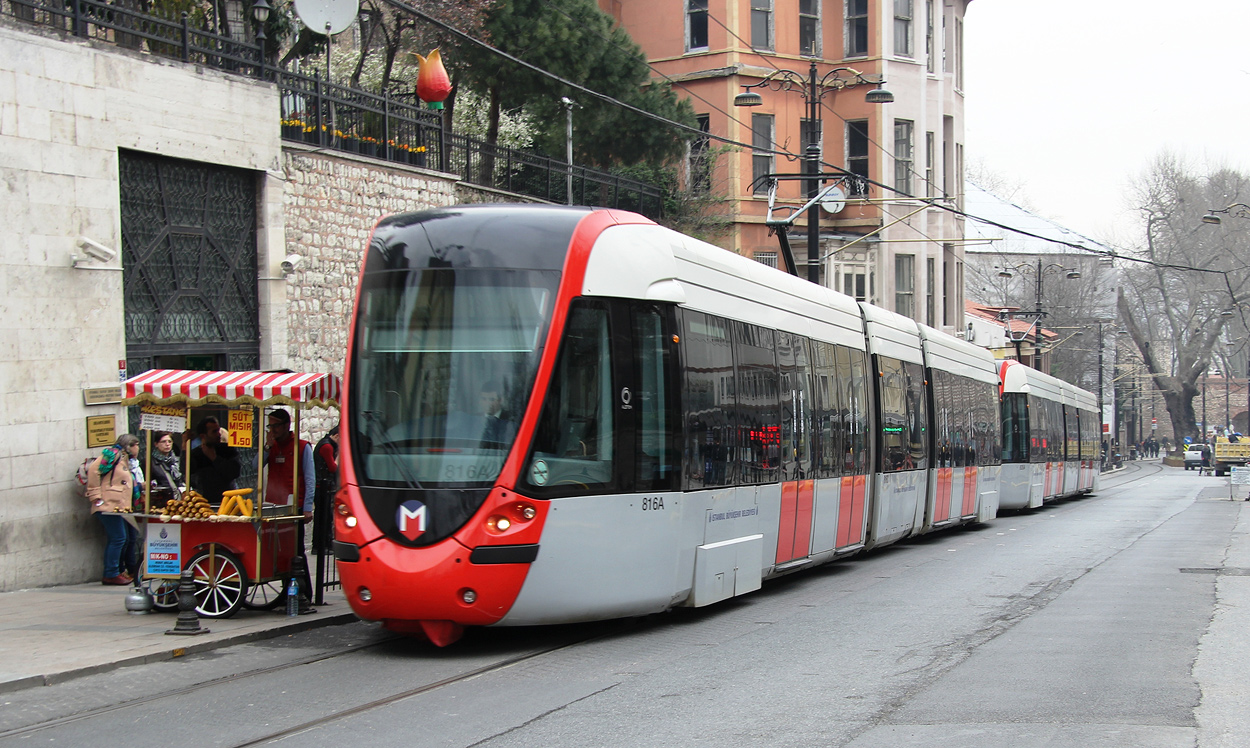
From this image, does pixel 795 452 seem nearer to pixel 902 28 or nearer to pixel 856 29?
pixel 856 29

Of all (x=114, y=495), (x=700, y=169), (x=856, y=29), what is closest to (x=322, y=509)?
(x=114, y=495)

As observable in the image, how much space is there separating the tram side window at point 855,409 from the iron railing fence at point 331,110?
323 inches

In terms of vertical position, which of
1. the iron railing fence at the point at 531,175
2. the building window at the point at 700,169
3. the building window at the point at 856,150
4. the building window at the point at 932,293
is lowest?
the building window at the point at 932,293

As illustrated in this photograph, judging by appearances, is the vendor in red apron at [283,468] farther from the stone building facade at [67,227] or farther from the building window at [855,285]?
the building window at [855,285]

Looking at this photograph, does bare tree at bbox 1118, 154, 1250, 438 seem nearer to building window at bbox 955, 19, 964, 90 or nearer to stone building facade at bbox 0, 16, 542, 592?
building window at bbox 955, 19, 964, 90

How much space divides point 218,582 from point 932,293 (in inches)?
1374

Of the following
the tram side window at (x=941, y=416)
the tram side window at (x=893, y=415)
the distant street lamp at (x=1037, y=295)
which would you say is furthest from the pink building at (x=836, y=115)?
the tram side window at (x=893, y=415)

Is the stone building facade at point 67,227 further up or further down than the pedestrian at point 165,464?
further up

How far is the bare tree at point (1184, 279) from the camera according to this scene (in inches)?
2990

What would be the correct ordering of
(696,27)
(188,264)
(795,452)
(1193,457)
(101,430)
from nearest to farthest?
(795,452), (101,430), (188,264), (696,27), (1193,457)

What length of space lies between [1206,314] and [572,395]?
82469mm

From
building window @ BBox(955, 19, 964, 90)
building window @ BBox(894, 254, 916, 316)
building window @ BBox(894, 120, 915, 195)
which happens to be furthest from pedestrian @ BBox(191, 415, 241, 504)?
building window @ BBox(955, 19, 964, 90)

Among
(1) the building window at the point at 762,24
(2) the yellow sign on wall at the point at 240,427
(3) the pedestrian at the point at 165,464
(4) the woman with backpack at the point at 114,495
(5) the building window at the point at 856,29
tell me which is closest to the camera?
(2) the yellow sign on wall at the point at 240,427

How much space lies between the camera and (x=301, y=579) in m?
11.7
